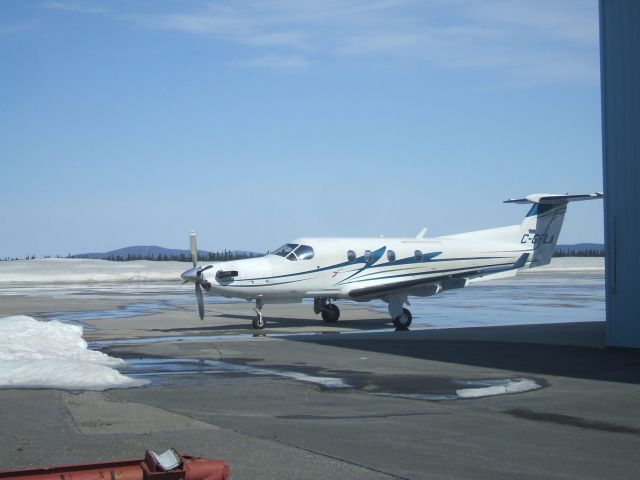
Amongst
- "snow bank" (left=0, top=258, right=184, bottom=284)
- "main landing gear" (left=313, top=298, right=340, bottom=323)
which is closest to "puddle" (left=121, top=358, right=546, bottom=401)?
"main landing gear" (left=313, top=298, right=340, bottom=323)

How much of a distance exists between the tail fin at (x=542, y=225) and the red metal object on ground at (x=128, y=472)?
22792 millimetres

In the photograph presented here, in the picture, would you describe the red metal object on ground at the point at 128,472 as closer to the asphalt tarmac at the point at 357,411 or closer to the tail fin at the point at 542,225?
the asphalt tarmac at the point at 357,411

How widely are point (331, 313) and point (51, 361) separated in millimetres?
12527

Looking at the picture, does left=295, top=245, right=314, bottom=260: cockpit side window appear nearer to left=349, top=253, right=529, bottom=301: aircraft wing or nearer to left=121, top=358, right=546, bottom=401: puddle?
left=349, top=253, right=529, bottom=301: aircraft wing

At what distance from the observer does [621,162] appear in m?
17.0

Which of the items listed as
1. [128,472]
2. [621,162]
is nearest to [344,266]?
[621,162]

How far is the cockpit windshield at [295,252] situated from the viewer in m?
23.9

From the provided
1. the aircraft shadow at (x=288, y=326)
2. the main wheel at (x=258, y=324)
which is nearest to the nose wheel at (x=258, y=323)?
the main wheel at (x=258, y=324)

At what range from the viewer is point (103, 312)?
29266mm

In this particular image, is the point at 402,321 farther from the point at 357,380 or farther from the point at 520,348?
the point at 357,380

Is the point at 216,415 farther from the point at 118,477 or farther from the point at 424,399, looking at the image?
the point at 118,477

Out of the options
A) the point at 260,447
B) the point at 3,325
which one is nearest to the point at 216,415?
the point at 260,447

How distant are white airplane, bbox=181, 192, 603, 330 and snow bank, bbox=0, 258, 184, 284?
124 ft

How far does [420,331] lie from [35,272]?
49.1 m
